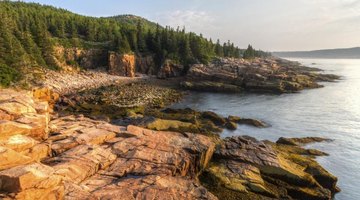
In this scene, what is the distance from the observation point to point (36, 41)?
91.4m

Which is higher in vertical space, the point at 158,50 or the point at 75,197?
the point at 158,50

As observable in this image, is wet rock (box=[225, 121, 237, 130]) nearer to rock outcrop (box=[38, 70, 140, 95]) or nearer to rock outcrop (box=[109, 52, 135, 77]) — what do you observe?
rock outcrop (box=[38, 70, 140, 95])

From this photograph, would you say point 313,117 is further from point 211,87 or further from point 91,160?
point 91,160

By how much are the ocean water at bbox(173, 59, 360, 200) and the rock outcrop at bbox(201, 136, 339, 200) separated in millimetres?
2855

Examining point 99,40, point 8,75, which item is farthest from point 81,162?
point 99,40

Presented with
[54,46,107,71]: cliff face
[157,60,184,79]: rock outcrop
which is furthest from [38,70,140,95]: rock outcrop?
[157,60,184,79]: rock outcrop

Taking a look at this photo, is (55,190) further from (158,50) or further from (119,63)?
(158,50)

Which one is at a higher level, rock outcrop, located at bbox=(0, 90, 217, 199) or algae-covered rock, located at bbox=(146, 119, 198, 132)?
rock outcrop, located at bbox=(0, 90, 217, 199)

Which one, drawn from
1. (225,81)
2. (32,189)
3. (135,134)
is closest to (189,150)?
(135,134)

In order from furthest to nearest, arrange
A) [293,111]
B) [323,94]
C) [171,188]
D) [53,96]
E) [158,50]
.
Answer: [158,50] < [323,94] < [293,111] < [53,96] < [171,188]

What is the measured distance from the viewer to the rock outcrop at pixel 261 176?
2128cm

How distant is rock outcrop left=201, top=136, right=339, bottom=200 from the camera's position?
2128 cm

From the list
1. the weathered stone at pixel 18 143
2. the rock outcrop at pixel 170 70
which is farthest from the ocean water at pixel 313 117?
the rock outcrop at pixel 170 70

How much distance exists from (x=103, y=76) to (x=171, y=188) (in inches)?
3387
